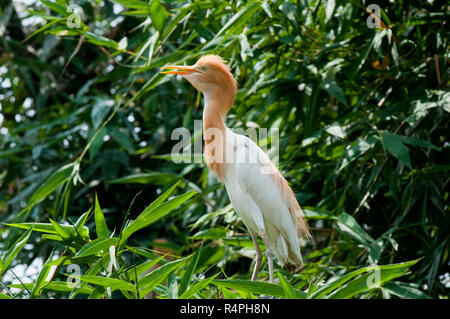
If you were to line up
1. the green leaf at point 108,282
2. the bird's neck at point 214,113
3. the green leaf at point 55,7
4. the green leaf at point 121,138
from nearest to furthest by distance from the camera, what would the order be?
the green leaf at point 108,282 < the bird's neck at point 214,113 < the green leaf at point 55,7 < the green leaf at point 121,138

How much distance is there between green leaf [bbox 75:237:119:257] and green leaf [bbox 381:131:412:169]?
1.21 m

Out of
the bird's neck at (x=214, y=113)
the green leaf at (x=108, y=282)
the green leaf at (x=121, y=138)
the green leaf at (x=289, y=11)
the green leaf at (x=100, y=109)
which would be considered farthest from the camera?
the green leaf at (x=121, y=138)

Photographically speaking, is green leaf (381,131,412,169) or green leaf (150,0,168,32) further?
green leaf (150,0,168,32)

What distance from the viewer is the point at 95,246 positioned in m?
1.57

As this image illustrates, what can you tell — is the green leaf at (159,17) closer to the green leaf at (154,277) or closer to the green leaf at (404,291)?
the green leaf at (154,277)

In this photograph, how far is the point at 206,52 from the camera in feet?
8.15

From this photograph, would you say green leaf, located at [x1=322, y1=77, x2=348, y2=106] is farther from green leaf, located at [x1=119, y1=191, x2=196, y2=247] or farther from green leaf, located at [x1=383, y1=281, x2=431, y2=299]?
green leaf, located at [x1=119, y1=191, x2=196, y2=247]

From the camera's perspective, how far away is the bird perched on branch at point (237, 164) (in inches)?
85.3

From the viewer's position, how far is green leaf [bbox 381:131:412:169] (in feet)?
7.61

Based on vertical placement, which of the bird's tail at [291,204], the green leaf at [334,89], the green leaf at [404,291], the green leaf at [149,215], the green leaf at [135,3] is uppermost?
the green leaf at [135,3]

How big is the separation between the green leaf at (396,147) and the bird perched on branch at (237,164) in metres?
0.45

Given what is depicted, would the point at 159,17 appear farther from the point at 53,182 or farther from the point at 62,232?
the point at 62,232

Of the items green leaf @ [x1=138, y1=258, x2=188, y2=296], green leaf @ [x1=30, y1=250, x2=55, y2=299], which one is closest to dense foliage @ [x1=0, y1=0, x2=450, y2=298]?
green leaf @ [x1=138, y1=258, x2=188, y2=296]

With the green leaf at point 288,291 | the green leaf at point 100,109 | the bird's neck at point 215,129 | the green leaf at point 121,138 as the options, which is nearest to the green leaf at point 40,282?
the green leaf at point 288,291
